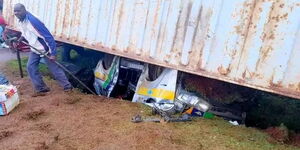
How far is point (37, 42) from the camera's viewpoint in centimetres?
502

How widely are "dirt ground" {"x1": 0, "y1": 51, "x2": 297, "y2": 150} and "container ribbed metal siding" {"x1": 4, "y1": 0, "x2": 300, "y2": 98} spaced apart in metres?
0.71

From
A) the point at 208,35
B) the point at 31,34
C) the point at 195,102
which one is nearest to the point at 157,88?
the point at 195,102

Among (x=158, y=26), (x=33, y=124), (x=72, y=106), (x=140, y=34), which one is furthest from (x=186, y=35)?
(x=33, y=124)

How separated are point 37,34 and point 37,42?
0.16 m

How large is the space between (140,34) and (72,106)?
1545mm

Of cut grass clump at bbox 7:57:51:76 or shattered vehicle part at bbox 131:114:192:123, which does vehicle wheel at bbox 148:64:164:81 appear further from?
cut grass clump at bbox 7:57:51:76

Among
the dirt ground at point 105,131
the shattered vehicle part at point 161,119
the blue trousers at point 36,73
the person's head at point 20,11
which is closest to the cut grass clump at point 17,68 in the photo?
the blue trousers at point 36,73

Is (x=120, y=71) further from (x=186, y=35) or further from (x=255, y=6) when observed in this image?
(x=255, y=6)

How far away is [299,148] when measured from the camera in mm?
3660

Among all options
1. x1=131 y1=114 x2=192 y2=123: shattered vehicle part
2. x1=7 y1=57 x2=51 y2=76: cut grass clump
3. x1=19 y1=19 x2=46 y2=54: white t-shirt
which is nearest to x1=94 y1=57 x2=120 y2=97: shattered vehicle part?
x1=19 y1=19 x2=46 y2=54: white t-shirt

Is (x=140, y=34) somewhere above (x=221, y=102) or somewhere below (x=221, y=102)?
above

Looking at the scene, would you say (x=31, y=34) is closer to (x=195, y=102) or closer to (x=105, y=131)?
(x=105, y=131)

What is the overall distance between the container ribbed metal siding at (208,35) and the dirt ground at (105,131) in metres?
0.71

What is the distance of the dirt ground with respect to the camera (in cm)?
346
